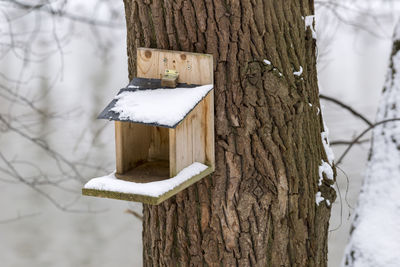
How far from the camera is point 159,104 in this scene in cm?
200

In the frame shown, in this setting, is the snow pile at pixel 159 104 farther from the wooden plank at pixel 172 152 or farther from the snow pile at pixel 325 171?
the snow pile at pixel 325 171

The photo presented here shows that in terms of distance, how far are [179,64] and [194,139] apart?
0.87 ft

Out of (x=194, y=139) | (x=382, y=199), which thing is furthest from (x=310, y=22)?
(x=382, y=199)

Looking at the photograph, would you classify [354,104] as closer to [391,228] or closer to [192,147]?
[391,228]

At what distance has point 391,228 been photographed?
8.34ft

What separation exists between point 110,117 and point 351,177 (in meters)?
6.17

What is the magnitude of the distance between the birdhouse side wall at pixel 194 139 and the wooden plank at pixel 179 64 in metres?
0.08

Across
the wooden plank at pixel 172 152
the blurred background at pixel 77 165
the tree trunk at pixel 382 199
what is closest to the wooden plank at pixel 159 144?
the wooden plank at pixel 172 152

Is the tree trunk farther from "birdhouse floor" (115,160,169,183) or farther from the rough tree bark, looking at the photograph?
"birdhouse floor" (115,160,169,183)

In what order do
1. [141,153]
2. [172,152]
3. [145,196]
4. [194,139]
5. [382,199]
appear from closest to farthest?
[145,196] < [172,152] < [194,139] < [141,153] < [382,199]

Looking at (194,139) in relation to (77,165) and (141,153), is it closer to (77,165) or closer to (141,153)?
(141,153)

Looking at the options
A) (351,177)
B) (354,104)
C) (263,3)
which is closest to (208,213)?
(263,3)

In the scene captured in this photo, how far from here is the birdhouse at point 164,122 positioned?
6.35ft

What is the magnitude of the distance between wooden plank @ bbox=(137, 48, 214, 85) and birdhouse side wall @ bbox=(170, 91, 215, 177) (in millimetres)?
76
